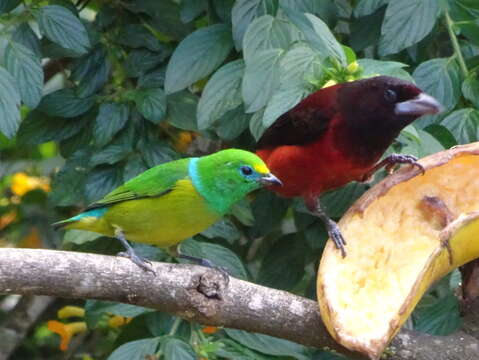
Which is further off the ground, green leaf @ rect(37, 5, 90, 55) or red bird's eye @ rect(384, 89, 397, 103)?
green leaf @ rect(37, 5, 90, 55)

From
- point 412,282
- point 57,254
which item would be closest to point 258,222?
point 412,282

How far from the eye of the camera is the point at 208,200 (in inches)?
118

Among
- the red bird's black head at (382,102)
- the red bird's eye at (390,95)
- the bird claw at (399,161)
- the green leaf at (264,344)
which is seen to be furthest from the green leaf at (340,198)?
the green leaf at (264,344)

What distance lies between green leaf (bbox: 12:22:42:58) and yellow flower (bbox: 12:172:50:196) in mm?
1537

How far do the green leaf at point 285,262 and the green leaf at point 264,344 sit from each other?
35 cm

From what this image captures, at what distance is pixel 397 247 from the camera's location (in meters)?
2.78

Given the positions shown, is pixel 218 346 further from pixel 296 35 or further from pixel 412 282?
pixel 296 35

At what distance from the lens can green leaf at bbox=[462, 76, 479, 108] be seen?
3.26m

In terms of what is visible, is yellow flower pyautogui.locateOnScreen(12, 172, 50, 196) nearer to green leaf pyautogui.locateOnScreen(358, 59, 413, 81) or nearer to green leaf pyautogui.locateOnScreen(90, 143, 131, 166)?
green leaf pyautogui.locateOnScreen(90, 143, 131, 166)

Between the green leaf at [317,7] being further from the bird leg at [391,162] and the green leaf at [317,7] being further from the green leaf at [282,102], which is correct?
the bird leg at [391,162]

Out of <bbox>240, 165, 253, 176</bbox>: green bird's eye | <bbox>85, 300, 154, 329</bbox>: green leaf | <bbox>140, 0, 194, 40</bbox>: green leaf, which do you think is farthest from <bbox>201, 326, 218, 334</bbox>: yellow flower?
<bbox>140, 0, 194, 40</bbox>: green leaf

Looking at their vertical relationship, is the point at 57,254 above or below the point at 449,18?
above

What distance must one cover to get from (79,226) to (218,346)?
1.98ft

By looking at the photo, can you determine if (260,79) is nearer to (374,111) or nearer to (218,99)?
(218,99)
